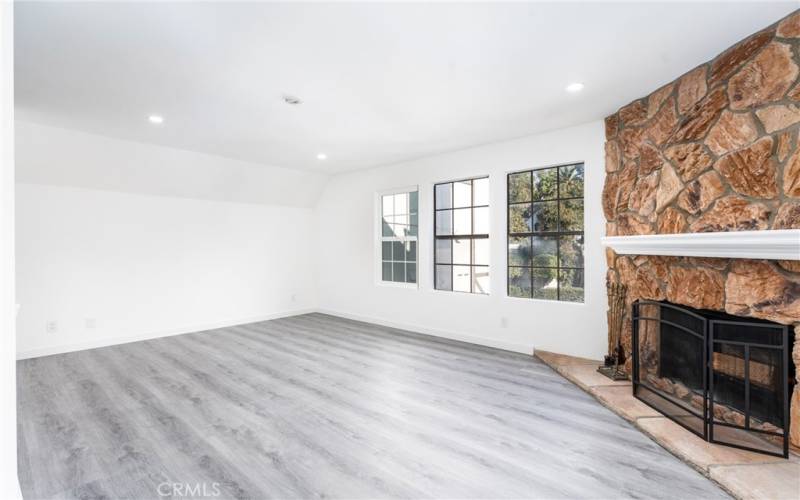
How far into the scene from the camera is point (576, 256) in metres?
4.09

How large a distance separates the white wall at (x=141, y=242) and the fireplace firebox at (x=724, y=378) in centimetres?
538

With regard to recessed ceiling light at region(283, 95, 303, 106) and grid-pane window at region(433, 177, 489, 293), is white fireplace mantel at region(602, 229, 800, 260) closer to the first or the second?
grid-pane window at region(433, 177, 489, 293)

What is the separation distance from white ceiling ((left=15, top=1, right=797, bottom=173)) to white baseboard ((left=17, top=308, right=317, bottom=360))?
8.37ft

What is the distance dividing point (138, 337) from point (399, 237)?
383cm

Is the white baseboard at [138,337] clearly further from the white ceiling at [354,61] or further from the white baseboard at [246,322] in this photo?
the white ceiling at [354,61]

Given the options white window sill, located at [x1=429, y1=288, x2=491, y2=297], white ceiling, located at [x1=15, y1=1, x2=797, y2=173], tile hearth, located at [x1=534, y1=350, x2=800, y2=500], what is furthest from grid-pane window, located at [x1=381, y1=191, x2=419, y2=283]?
tile hearth, located at [x1=534, y1=350, x2=800, y2=500]

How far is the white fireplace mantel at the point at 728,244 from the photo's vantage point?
1965mm

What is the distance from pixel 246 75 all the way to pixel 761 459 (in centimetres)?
413

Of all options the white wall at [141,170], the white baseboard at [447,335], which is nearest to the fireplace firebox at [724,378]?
the white baseboard at [447,335]

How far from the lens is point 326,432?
Answer: 2547 millimetres

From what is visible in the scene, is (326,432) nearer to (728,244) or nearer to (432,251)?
(728,244)

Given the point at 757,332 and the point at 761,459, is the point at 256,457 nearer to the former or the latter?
the point at 761,459

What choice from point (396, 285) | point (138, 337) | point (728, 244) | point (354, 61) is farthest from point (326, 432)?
point (138, 337)

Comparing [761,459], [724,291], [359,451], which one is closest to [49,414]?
[359,451]
